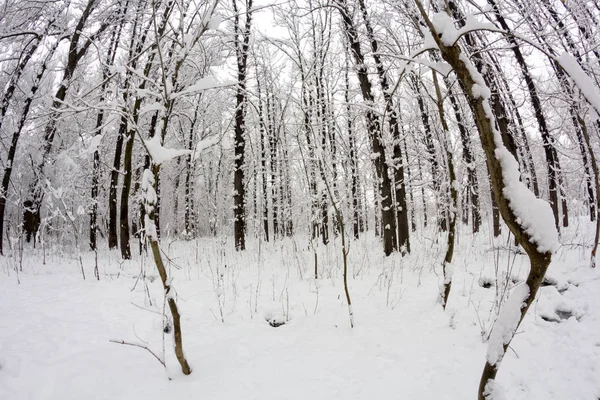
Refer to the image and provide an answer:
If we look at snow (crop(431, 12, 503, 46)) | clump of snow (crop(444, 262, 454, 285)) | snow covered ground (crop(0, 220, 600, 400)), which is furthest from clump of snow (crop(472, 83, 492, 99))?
clump of snow (crop(444, 262, 454, 285))

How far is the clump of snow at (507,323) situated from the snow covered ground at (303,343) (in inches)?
44.2

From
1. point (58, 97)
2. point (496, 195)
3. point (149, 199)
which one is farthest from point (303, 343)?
point (58, 97)

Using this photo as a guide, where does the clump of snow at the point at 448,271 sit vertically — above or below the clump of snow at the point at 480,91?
below

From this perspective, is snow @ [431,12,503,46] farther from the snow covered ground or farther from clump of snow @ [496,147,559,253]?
the snow covered ground

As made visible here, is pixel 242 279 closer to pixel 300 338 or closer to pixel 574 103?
pixel 300 338

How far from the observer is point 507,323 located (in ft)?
4.21

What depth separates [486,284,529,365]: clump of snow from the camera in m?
1.24

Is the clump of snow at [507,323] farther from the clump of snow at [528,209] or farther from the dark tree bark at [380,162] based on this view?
the dark tree bark at [380,162]

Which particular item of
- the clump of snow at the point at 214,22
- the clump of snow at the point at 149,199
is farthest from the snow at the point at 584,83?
the clump of snow at the point at 149,199

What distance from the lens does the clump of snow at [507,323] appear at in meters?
1.24

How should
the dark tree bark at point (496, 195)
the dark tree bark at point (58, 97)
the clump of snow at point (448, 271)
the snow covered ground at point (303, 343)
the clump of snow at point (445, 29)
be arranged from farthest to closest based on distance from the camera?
the dark tree bark at point (58, 97) < the clump of snow at point (448, 271) < the snow covered ground at point (303, 343) < the clump of snow at point (445, 29) < the dark tree bark at point (496, 195)

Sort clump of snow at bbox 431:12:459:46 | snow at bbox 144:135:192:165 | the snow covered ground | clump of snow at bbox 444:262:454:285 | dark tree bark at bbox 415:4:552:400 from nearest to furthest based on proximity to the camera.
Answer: dark tree bark at bbox 415:4:552:400 < clump of snow at bbox 431:12:459:46 < snow at bbox 144:135:192:165 < the snow covered ground < clump of snow at bbox 444:262:454:285

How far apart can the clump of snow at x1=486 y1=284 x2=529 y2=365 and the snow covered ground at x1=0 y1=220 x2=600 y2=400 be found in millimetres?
1122

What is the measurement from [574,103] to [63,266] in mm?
10574
